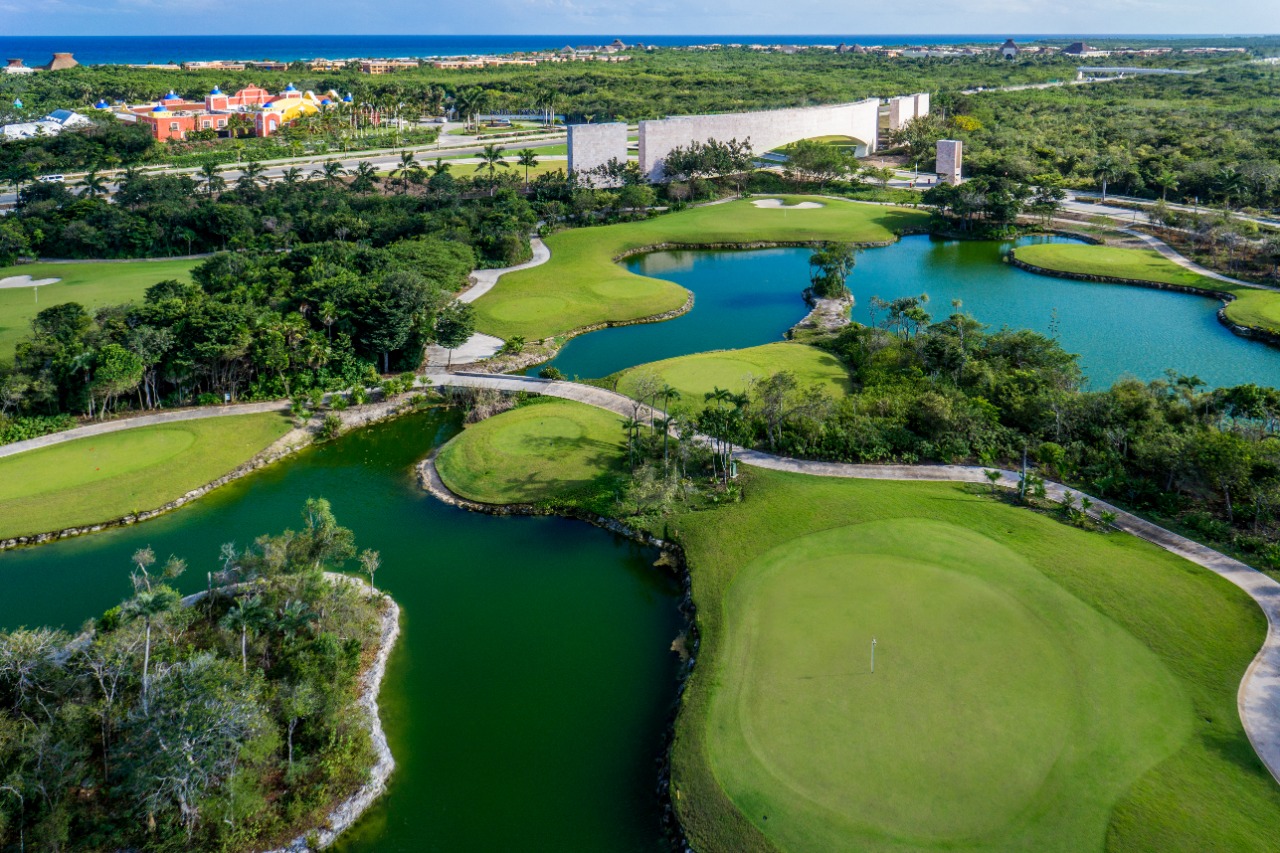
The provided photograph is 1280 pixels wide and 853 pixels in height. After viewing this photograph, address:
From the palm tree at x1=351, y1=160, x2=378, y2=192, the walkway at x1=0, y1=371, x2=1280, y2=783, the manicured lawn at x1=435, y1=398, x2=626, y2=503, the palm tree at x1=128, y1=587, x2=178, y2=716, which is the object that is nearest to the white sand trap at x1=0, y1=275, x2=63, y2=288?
the palm tree at x1=351, y1=160, x2=378, y2=192

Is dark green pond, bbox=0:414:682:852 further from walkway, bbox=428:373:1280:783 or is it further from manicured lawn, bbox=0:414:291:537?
walkway, bbox=428:373:1280:783

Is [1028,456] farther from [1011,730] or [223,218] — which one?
[223,218]

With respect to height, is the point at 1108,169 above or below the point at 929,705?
above

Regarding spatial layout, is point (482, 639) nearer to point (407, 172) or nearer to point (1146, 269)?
point (1146, 269)

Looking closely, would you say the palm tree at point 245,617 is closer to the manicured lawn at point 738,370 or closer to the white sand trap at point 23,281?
the manicured lawn at point 738,370

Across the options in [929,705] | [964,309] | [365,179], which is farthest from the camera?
[365,179]

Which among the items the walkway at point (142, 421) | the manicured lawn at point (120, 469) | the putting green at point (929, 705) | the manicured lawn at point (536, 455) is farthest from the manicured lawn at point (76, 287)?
the putting green at point (929, 705)

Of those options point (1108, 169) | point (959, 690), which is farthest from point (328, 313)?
point (1108, 169)
